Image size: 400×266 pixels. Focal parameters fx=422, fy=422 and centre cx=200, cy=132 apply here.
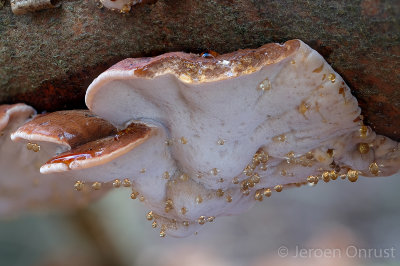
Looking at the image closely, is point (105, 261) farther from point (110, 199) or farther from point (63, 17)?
point (63, 17)

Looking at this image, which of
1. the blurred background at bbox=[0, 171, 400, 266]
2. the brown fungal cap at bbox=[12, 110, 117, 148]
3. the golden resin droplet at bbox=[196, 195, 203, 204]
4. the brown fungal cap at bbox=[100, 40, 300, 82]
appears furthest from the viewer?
the blurred background at bbox=[0, 171, 400, 266]

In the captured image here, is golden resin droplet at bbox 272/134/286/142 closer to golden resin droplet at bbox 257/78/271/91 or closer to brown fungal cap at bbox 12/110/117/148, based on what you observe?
golden resin droplet at bbox 257/78/271/91

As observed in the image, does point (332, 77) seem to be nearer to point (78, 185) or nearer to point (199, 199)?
point (199, 199)

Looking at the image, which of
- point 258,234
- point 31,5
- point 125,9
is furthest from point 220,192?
point 258,234

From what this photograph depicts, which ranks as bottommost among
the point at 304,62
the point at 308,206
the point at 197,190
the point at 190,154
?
the point at 308,206

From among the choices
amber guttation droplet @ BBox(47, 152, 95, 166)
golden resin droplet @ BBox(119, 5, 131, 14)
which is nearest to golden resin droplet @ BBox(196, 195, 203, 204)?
amber guttation droplet @ BBox(47, 152, 95, 166)

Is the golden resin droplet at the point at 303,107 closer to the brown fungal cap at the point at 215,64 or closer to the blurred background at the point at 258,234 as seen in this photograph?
the brown fungal cap at the point at 215,64

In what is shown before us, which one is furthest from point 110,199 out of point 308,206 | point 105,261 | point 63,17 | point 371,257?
point 63,17
